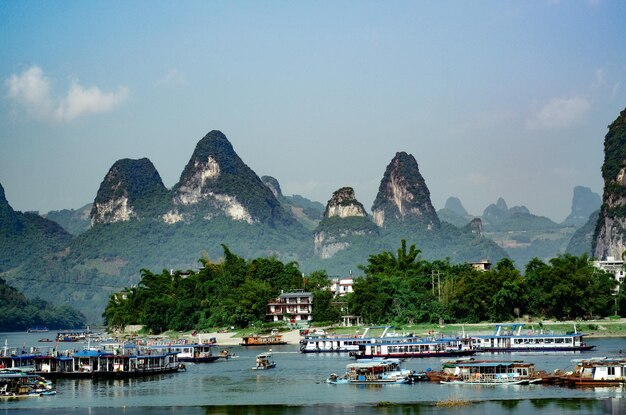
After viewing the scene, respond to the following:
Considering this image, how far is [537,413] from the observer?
4759 centimetres

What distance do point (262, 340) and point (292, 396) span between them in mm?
48164

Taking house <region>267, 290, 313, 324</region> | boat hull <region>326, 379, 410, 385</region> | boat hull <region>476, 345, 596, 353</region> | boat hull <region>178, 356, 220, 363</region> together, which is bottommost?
boat hull <region>326, 379, 410, 385</region>

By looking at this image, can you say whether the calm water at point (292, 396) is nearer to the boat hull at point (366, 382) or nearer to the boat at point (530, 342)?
the boat hull at point (366, 382)

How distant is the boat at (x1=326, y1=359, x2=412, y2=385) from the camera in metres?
61.4

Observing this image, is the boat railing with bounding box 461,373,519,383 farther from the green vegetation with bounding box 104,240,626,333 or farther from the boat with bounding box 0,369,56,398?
the green vegetation with bounding box 104,240,626,333

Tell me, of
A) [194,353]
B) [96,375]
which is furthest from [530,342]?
[96,375]

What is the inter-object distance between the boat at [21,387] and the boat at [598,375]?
29.3 metres

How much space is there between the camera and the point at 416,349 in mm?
79000

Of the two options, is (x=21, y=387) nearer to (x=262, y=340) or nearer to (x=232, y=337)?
(x=262, y=340)

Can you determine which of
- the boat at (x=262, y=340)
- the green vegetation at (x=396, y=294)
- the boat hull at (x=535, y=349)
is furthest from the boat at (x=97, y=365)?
the green vegetation at (x=396, y=294)

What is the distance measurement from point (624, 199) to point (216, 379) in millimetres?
145703

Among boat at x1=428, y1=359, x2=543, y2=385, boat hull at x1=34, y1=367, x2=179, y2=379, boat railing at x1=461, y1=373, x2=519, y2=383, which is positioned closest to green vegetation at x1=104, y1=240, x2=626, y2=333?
boat hull at x1=34, y1=367, x2=179, y2=379

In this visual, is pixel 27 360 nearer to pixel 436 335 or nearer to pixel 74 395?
pixel 74 395

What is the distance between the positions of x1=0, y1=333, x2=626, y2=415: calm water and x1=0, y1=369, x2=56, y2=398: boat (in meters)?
1.00
